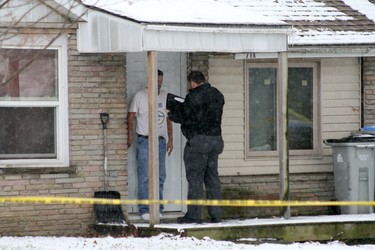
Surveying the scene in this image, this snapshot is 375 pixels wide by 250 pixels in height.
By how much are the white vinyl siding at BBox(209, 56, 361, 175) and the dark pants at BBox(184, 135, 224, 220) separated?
145cm

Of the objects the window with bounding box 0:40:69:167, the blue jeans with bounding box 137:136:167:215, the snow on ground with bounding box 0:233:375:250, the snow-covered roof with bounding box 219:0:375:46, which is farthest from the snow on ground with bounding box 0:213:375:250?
the snow-covered roof with bounding box 219:0:375:46

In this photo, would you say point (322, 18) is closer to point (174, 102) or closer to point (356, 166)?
point (356, 166)

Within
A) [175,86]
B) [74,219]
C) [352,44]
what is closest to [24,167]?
[74,219]

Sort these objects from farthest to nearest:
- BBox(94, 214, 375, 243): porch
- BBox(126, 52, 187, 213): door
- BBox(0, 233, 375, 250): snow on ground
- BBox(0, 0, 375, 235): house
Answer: BBox(126, 52, 187, 213): door < BBox(0, 0, 375, 235): house < BBox(94, 214, 375, 243): porch < BBox(0, 233, 375, 250): snow on ground

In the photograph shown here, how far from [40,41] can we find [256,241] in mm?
3721

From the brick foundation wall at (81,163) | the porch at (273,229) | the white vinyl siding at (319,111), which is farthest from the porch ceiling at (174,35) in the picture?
the porch at (273,229)

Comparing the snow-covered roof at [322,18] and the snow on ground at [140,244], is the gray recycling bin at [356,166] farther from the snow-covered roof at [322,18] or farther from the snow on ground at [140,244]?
the snow on ground at [140,244]

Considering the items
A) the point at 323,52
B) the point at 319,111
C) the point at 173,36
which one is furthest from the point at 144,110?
the point at 319,111

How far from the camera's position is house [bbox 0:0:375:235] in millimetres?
14820

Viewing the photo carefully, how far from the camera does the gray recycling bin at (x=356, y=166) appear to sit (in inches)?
653

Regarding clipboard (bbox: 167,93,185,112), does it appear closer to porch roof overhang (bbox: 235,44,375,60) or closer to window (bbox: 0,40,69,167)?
window (bbox: 0,40,69,167)

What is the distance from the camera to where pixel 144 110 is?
51.6 feet

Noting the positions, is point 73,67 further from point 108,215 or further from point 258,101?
point 258,101

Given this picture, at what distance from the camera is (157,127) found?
14.6m
